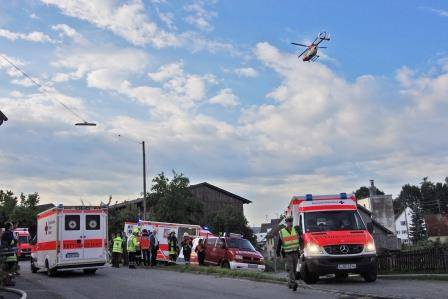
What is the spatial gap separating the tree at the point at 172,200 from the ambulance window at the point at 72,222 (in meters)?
35.9

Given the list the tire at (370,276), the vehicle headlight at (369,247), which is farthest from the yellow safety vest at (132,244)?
the vehicle headlight at (369,247)

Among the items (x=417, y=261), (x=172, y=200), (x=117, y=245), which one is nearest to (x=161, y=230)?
(x=117, y=245)

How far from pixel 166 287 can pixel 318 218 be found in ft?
16.0

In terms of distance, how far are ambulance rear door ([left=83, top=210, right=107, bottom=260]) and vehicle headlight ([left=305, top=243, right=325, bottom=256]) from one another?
10.1 m

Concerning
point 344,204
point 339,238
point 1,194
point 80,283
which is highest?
point 1,194

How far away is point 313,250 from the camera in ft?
48.7

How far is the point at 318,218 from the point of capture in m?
16.0

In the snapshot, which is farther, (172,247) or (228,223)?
(228,223)

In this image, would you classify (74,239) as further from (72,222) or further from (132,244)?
(132,244)

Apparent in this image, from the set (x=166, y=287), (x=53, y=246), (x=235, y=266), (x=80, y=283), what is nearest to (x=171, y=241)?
(x=235, y=266)

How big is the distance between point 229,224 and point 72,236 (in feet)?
158

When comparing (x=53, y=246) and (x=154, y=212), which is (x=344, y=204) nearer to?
(x=53, y=246)

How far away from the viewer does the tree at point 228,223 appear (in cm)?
6853

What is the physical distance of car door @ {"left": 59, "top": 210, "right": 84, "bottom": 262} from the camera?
21047mm
